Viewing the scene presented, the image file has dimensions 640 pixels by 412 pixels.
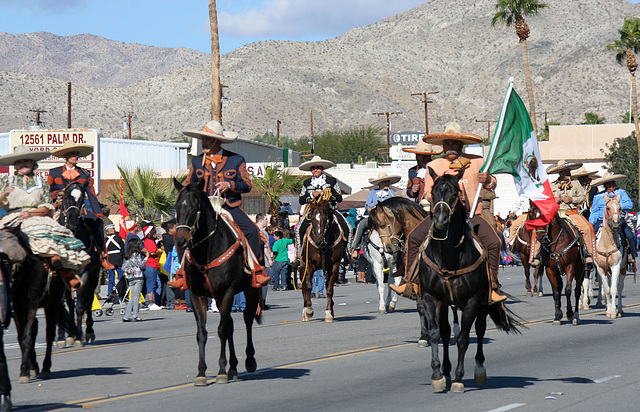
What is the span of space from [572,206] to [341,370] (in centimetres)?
882

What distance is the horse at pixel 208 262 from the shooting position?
34.4 feet

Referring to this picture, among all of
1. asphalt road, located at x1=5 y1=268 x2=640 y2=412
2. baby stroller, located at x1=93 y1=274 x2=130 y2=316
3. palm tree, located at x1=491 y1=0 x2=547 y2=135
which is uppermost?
palm tree, located at x1=491 y1=0 x2=547 y2=135

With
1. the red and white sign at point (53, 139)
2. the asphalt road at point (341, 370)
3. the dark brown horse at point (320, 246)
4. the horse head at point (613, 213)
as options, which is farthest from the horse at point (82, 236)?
the red and white sign at point (53, 139)

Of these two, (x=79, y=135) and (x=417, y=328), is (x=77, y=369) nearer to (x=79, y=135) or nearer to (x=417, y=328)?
(x=417, y=328)

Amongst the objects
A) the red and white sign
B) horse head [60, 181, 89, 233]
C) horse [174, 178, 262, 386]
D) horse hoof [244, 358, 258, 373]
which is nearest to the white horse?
horse head [60, 181, 89, 233]

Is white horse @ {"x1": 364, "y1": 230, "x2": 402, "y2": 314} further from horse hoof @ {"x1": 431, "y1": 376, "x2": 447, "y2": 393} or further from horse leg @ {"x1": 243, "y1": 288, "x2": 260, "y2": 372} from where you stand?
horse hoof @ {"x1": 431, "y1": 376, "x2": 447, "y2": 393}

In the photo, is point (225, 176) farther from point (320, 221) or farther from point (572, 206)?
point (572, 206)

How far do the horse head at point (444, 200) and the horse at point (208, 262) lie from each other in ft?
8.80

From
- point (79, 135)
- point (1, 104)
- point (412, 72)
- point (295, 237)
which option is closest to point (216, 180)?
point (295, 237)

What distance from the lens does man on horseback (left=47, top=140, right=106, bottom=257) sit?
1442cm

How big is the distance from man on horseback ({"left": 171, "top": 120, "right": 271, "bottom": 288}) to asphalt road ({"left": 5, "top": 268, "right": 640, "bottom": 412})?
1.79 metres

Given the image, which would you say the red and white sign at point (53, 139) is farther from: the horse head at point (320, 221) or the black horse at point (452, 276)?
the black horse at point (452, 276)

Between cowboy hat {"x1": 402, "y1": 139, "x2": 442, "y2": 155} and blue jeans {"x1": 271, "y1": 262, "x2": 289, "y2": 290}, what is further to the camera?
blue jeans {"x1": 271, "y1": 262, "x2": 289, "y2": 290}

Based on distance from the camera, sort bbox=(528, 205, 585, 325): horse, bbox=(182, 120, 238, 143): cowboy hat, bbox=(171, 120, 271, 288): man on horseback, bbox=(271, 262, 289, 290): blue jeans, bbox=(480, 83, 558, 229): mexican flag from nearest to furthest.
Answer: bbox=(480, 83, 558, 229): mexican flag
bbox=(171, 120, 271, 288): man on horseback
bbox=(182, 120, 238, 143): cowboy hat
bbox=(528, 205, 585, 325): horse
bbox=(271, 262, 289, 290): blue jeans
